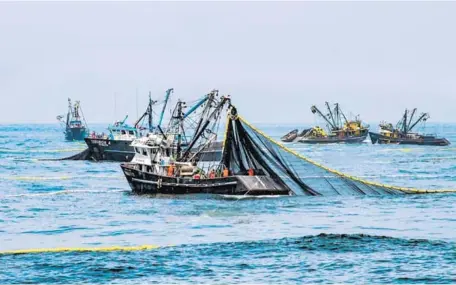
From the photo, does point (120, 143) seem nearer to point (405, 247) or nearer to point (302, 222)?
point (302, 222)

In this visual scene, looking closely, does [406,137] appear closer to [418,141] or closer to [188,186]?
[418,141]

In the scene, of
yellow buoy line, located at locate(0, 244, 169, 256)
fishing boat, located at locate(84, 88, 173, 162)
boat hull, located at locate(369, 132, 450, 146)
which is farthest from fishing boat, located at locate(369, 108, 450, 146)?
yellow buoy line, located at locate(0, 244, 169, 256)

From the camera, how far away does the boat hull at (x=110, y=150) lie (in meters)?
117

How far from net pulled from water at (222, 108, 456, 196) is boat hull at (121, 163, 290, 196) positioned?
996 mm

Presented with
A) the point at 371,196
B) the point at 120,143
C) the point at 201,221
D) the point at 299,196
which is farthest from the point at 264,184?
the point at 120,143

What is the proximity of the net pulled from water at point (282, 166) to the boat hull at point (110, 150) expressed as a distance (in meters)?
→ 54.7

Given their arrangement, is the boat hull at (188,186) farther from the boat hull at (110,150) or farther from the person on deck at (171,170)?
the boat hull at (110,150)

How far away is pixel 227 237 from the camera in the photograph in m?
44.5

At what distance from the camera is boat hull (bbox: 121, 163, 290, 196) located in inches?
2493

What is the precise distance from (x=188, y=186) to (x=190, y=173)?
6.63 feet

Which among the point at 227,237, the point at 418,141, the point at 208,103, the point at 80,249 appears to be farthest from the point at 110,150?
the point at 418,141

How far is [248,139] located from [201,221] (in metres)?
11.2

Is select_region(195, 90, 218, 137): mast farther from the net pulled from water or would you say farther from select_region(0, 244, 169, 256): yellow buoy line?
select_region(0, 244, 169, 256): yellow buoy line

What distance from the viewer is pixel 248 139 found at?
61.3 m
